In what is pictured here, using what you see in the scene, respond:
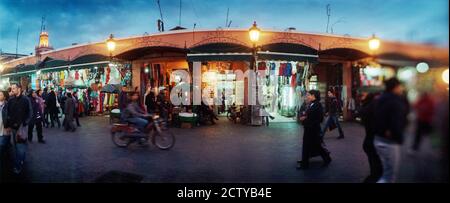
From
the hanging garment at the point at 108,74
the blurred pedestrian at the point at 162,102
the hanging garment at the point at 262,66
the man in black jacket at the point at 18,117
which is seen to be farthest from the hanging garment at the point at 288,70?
the man in black jacket at the point at 18,117

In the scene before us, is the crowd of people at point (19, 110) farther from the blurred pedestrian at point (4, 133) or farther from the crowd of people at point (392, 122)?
the crowd of people at point (392, 122)

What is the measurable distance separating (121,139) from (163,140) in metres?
0.65

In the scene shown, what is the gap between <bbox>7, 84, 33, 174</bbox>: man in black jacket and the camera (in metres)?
2.78

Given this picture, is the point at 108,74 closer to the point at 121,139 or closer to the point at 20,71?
the point at 20,71

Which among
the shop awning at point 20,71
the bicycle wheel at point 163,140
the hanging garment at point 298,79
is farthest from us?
the bicycle wheel at point 163,140

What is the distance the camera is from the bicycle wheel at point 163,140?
14.1 ft

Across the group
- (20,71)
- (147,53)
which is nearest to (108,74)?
(20,71)

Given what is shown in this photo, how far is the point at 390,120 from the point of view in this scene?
999 mm

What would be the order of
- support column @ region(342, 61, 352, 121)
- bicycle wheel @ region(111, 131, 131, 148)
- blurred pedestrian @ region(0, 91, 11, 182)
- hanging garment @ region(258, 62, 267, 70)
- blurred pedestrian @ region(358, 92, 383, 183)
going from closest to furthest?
1. blurred pedestrian @ region(358, 92, 383, 183)
2. support column @ region(342, 61, 352, 121)
3. blurred pedestrian @ region(0, 91, 11, 182)
4. hanging garment @ region(258, 62, 267, 70)
5. bicycle wheel @ region(111, 131, 131, 148)

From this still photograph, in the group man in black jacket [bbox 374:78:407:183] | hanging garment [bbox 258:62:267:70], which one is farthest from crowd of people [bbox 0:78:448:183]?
hanging garment [bbox 258:62:267:70]

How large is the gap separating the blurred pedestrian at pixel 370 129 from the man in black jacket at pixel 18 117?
10.1 ft

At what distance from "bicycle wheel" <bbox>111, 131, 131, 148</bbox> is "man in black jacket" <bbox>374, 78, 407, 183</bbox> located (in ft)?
11.5

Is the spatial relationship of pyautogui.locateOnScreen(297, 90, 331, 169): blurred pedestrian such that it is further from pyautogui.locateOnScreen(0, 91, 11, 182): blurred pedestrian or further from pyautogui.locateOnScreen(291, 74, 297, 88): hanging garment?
pyautogui.locateOnScreen(0, 91, 11, 182): blurred pedestrian
